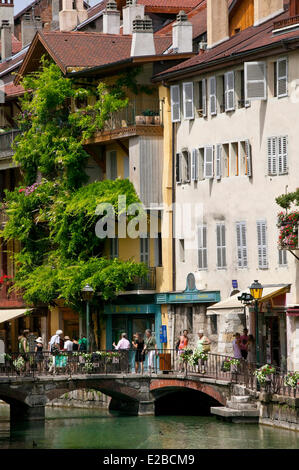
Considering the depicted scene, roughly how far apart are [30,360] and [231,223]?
351 inches

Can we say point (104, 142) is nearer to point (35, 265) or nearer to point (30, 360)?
point (35, 265)

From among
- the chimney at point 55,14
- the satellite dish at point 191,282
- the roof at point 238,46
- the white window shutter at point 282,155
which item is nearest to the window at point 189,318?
the satellite dish at point 191,282

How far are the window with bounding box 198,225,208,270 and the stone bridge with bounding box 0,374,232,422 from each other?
585cm

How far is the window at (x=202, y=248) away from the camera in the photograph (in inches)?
2616

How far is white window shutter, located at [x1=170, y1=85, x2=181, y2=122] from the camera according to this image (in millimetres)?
68188

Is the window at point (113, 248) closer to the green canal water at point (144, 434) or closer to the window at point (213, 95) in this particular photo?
the window at point (213, 95)

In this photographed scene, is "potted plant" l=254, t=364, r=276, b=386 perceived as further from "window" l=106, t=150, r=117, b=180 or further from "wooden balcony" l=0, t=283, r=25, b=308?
"wooden balcony" l=0, t=283, r=25, b=308

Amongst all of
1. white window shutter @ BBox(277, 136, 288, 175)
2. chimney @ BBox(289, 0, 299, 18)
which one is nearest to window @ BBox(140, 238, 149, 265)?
white window shutter @ BBox(277, 136, 288, 175)

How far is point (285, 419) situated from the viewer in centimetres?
5322

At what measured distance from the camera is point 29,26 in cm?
9212

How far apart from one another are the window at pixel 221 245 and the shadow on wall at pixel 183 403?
4.94 metres

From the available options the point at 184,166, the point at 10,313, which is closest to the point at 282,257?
the point at 184,166

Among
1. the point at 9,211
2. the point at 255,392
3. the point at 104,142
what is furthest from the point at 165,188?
the point at 255,392
